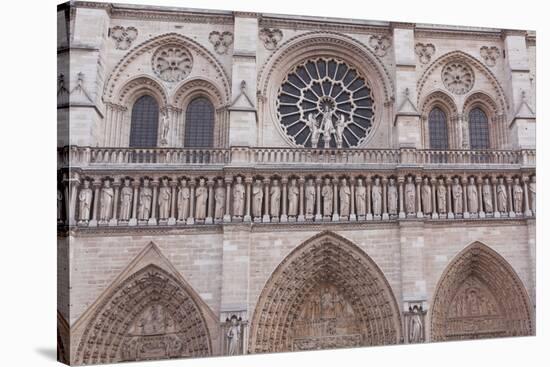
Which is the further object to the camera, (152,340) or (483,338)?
(483,338)

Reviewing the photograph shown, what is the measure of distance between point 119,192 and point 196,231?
3.87ft

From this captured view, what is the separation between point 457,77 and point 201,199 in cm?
465

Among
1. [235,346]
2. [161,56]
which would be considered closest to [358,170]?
[235,346]

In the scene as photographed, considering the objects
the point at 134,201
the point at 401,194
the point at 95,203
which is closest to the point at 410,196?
the point at 401,194

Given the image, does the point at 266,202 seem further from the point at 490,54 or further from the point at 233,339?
the point at 490,54

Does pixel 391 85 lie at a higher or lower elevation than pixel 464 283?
higher

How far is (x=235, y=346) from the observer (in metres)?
6.98

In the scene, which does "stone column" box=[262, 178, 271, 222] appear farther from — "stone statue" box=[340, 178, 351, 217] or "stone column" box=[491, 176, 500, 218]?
"stone column" box=[491, 176, 500, 218]

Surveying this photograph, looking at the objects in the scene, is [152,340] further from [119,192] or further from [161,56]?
[161,56]

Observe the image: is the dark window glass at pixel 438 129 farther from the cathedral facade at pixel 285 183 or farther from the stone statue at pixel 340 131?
the stone statue at pixel 340 131

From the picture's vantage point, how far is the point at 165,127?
8133 mm

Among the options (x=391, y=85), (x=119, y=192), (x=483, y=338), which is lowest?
(x=483, y=338)

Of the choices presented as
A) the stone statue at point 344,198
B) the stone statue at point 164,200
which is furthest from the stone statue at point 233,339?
the stone statue at point 344,198

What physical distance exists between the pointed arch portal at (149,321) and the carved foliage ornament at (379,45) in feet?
15.4
